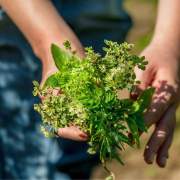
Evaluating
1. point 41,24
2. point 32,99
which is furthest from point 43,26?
point 32,99

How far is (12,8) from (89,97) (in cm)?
55

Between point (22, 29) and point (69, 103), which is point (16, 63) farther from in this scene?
point (69, 103)

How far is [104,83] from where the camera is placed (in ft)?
4.46

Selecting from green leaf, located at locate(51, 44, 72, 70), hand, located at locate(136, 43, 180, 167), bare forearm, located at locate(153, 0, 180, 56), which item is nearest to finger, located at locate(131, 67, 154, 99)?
hand, located at locate(136, 43, 180, 167)

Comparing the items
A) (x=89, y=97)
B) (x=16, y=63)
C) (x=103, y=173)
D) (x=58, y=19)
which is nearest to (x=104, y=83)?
(x=89, y=97)

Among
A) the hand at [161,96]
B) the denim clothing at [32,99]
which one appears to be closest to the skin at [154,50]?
the hand at [161,96]

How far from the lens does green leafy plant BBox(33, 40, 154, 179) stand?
4.39 feet

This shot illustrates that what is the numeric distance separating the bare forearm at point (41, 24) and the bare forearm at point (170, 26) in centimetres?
22

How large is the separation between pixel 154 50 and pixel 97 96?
469 mm

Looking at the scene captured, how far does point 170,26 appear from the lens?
182 centimetres

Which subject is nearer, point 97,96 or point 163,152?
point 97,96

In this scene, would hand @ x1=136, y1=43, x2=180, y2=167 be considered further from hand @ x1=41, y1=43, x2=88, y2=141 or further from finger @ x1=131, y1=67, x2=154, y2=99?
hand @ x1=41, y1=43, x2=88, y2=141

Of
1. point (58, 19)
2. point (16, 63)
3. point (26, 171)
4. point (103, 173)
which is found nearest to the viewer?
point (58, 19)

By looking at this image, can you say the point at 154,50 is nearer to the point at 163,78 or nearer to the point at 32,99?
the point at 163,78
